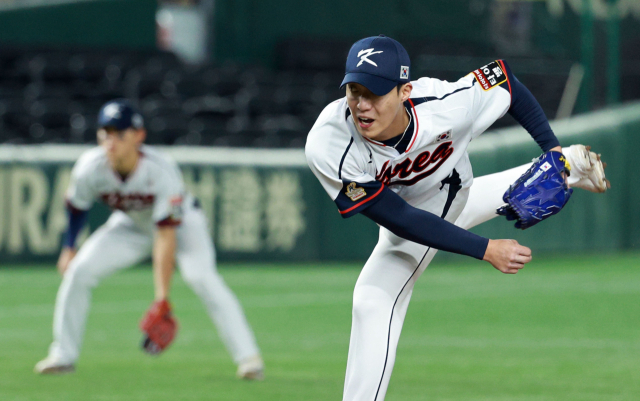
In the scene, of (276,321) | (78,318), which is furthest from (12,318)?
(78,318)

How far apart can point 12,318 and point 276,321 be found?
103 inches

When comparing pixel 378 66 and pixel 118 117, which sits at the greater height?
pixel 378 66

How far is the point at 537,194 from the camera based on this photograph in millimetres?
4801

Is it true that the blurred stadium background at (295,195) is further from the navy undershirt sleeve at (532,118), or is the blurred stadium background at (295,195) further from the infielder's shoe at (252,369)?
the navy undershirt sleeve at (532,118)

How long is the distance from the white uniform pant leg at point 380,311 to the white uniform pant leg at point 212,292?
85.3 inches

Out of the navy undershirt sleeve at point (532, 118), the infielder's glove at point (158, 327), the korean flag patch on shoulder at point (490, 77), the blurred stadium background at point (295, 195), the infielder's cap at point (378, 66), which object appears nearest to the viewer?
the infielder's cap at point (378, 66)

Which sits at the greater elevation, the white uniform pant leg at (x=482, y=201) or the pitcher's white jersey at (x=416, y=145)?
the pitcher's white jersey at (x=416, y=145)

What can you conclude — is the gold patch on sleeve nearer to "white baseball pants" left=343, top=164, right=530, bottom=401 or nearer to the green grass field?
"white baseball pants" left=343, top=164, right=530, bottom=401

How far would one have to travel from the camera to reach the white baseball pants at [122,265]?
22.9 ft

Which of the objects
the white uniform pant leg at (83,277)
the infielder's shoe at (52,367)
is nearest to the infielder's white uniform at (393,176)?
the white uniform pant leg at (83,277)

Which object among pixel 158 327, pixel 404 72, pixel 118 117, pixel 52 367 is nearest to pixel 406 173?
pixel 404 72

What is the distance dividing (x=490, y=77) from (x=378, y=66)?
1036 millimetres

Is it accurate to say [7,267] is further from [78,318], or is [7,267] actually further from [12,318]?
[78,318]

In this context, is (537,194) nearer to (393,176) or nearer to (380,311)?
(393,176)
